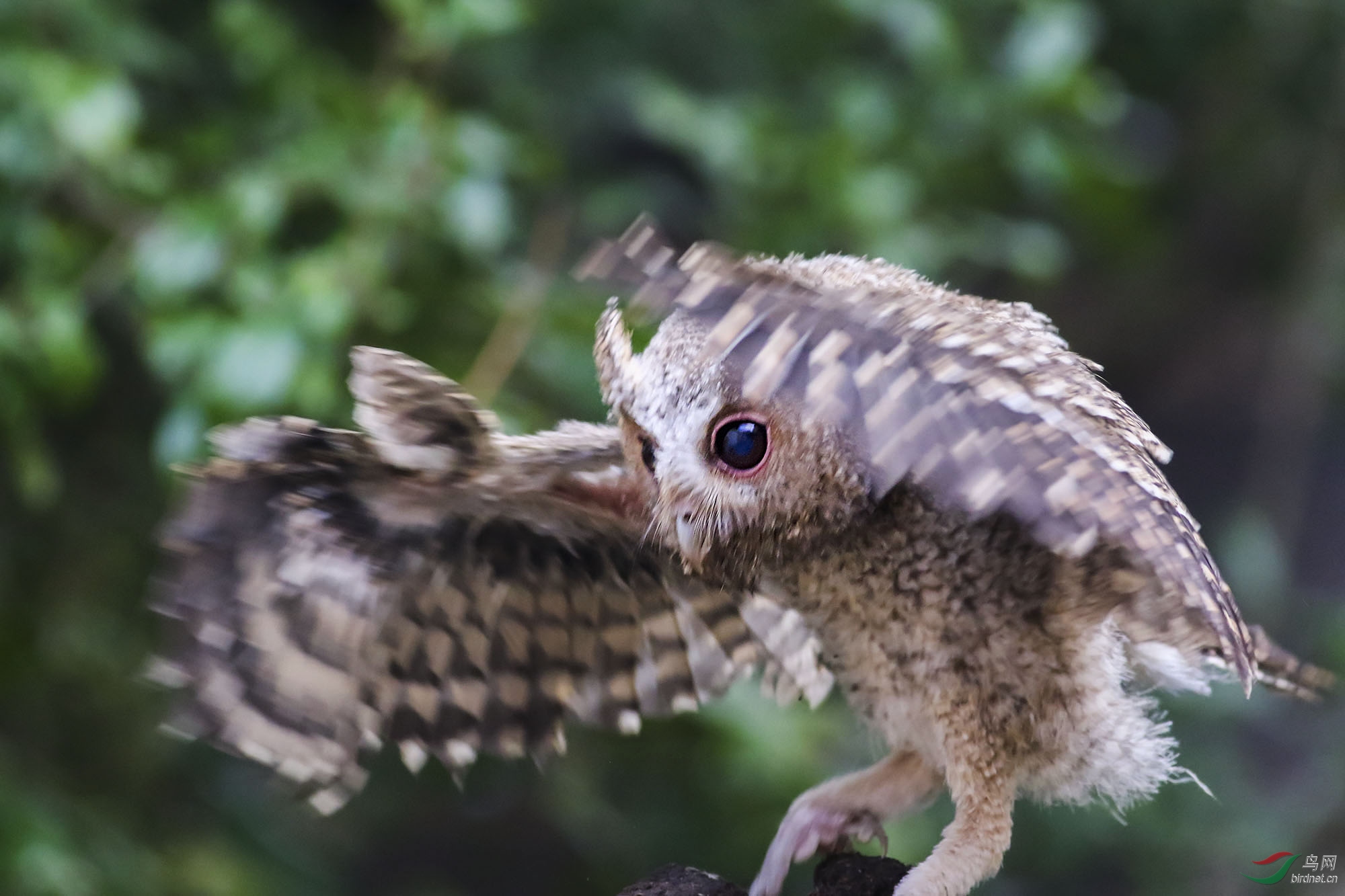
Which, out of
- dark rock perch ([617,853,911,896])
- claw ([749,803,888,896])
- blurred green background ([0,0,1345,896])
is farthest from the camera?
blurred green background ([0,0,1345,896])

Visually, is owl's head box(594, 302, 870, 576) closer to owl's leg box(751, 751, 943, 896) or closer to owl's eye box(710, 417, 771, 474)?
owl's eye box(710, 417, 771, 474)

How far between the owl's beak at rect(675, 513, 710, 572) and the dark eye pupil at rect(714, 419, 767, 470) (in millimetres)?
72

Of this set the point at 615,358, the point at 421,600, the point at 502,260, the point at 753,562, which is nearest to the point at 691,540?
the point at 753,562

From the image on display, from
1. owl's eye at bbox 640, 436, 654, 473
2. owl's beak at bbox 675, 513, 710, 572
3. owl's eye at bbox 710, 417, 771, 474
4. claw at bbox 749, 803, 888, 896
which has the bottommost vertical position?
claw at bbox 749, 803, 888, 896

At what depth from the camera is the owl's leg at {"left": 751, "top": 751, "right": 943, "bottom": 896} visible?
1.44 m

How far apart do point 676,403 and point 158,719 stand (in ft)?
5.82

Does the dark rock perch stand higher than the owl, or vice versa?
the owl

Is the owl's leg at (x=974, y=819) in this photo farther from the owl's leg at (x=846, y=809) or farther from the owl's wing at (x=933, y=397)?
the owl's wing at (x=933, y=397)

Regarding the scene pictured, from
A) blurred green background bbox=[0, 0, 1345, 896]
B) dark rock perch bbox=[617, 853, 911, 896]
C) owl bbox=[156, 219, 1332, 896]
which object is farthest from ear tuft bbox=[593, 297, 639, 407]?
blurred green background bbox=[0, 0, 1345, 896]

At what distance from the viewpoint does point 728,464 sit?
119 centimetres

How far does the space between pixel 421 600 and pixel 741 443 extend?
48cm

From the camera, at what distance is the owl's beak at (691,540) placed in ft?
3.99

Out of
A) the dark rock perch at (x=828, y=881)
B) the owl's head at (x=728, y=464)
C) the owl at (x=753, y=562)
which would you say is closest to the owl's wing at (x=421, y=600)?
the owl at (x=753, y=562)

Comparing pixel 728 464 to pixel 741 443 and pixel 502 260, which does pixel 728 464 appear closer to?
pixel 741 443
